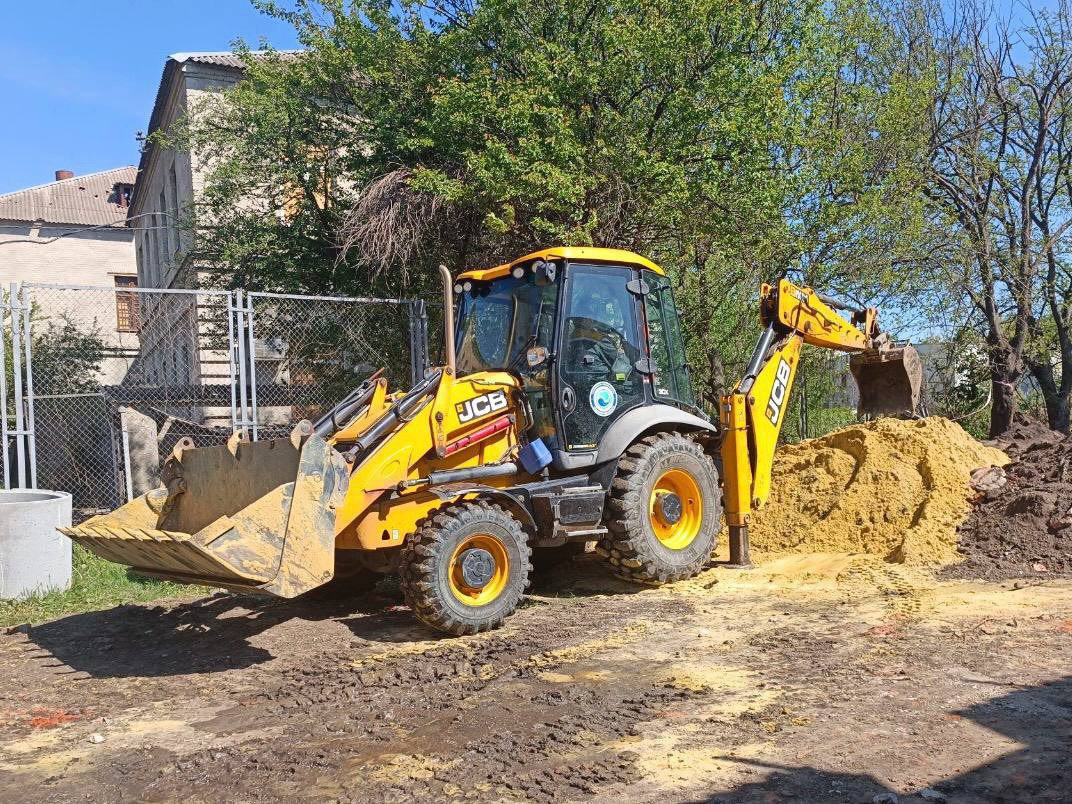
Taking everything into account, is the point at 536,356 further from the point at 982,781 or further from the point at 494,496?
the point at 982,781

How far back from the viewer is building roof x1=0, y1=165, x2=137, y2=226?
134 feet

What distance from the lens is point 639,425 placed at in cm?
742

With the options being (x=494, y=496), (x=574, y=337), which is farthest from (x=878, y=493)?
(x=494, y=496)

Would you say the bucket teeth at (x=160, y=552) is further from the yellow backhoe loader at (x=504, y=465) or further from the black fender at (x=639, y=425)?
the black fender at (x=639, y=425)

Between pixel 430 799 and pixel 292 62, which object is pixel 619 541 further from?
pixel 292 62

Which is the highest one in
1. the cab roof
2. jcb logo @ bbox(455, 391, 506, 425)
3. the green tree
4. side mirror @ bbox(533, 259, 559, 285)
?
the green tree

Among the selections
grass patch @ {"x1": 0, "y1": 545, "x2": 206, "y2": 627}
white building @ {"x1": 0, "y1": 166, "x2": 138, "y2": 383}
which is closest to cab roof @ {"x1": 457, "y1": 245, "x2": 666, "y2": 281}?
grass patch @ {"x1": 0, "y1": 545, "x2": 206, "y2": 627}

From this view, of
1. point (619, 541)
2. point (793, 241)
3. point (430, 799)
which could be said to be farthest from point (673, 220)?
point (430, 799)

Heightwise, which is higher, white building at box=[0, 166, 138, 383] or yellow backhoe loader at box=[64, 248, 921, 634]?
white building at box=[0, 166, 138, 383]

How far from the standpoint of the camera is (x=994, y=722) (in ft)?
14.3

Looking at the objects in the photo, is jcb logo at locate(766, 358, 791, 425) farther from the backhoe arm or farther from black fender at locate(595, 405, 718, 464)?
black fender at locate(595, 405, 718, 464)

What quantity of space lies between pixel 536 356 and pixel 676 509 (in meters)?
1.81

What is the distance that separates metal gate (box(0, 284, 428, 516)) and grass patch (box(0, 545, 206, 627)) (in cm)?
97

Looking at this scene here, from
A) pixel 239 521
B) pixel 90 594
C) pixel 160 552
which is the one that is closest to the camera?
pixel 239 521
